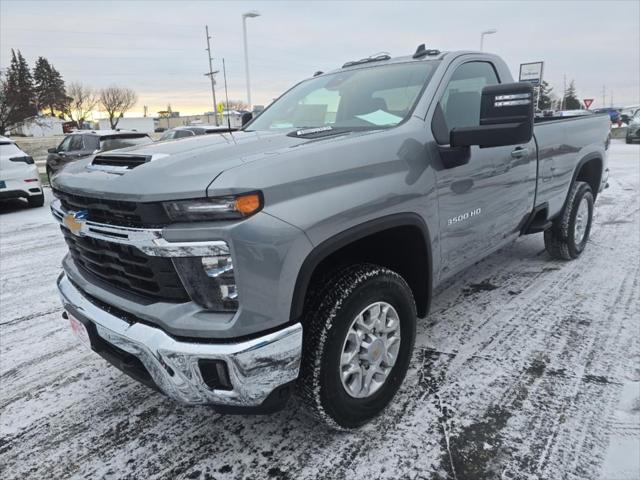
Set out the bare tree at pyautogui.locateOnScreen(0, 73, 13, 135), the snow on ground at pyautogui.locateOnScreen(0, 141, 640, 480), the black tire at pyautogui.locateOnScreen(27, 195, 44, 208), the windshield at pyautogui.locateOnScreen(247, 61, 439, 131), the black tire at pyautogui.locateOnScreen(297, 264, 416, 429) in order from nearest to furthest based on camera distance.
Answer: the black tire at pyautogui.locateOnScreen(297, 264, 416, 429) < the snow on ground at pyautogui.locateOnScreen(0, 141, 640, 480) < the windshield at pyautogui.locateOnScreen(247, 61, 439, 131) < the black tire at pyautogui.locateOnScreen(27, 195, 44, 208) < the bare tree at pyautogui.locateOnScreen(0, 73, 13, 135)

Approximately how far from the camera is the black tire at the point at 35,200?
9.66m

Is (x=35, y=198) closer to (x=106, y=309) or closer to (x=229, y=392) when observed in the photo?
(x=106, y=309)

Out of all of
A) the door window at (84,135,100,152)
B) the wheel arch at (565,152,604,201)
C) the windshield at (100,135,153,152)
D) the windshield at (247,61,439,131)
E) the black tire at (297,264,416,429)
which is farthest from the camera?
the door window at (84,135,100,152)

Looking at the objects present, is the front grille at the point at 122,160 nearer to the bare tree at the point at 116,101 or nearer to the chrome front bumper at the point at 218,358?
the chrome front bumper at the point at 218,358

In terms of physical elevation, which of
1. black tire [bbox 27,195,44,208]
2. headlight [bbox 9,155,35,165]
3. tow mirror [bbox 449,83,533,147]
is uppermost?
tow mirror [bbox 449,83,533,147]

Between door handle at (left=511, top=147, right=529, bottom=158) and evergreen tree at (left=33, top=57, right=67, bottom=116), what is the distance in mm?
69005

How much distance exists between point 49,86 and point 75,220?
274 feet

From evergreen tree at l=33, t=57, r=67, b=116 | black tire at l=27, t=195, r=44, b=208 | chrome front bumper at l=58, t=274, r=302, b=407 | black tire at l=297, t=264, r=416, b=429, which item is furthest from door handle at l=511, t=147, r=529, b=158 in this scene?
evergreen tree at l=33, t=57, r=67, b=116

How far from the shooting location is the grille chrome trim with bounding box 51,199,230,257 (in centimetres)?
177

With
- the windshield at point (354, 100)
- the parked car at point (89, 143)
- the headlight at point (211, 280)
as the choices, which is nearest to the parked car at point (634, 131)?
the parked car at point (89, 143)

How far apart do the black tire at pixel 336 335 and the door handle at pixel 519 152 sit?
5.22ft

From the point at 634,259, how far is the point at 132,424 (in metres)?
5.01

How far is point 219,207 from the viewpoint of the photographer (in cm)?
179

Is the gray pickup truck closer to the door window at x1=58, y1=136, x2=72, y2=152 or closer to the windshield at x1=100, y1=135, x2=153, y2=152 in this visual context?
the windshield at x1=100, y1=135, x2=153, y2=152
